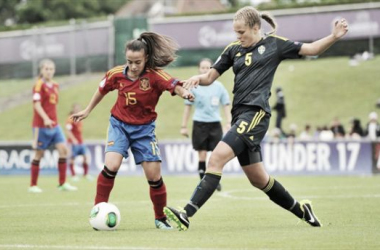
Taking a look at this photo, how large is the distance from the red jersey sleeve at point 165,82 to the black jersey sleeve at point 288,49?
1134mm

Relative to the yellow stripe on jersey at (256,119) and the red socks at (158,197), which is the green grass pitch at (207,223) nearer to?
the red socks at (158,197)

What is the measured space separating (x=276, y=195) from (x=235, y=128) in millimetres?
981

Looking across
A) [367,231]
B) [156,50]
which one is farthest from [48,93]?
[367,231]

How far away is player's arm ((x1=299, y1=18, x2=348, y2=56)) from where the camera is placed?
27.6 feet

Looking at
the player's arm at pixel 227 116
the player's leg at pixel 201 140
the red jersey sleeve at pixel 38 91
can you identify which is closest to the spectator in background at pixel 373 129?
the player's arm at pixel 227 116

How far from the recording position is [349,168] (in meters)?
22.9

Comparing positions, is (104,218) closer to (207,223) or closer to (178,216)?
(178,216)

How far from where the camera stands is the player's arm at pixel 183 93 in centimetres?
Result: 868

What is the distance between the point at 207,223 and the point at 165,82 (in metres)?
1.80

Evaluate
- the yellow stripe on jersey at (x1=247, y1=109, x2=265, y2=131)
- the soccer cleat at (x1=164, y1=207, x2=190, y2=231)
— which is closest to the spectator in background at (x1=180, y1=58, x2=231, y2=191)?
the yellow stripe on jersey at (x1=247, y1=109, x2=265, y2=131)

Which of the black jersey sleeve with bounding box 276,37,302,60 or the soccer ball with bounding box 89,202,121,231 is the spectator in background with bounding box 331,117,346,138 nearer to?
the black jersey sleeve with bounding box 276,37,302,60

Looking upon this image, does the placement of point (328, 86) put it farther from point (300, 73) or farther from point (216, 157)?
point (216, 157)

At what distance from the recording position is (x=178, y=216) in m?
8.45

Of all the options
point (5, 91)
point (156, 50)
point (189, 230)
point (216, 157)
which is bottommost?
point (5, 91)
